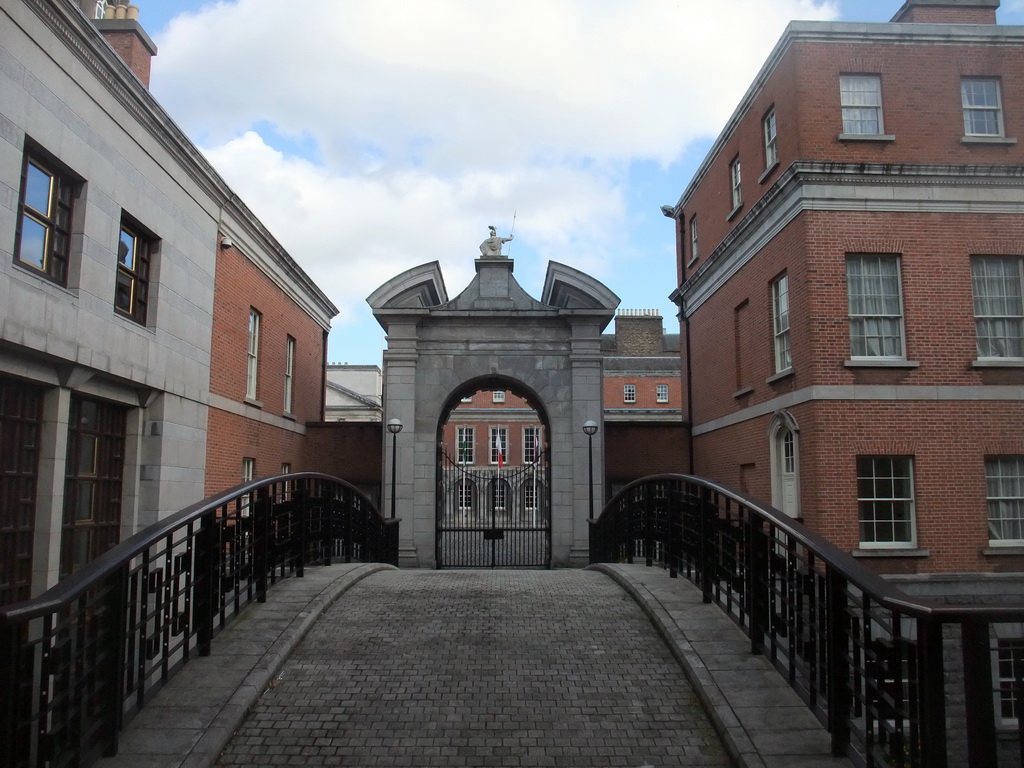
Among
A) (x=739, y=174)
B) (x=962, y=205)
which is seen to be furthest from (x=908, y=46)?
(x=739, y=174)

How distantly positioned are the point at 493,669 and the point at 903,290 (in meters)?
12.1

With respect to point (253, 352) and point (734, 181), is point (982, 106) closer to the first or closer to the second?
point (734, 181)

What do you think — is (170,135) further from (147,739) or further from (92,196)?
(147,739)

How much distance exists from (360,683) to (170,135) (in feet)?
35.7

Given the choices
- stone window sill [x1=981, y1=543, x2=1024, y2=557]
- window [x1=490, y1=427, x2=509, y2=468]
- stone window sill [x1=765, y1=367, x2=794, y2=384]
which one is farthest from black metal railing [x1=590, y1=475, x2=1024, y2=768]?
window [x1=490, y1=427, x2=509, y2=468]

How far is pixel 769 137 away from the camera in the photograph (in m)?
17.4

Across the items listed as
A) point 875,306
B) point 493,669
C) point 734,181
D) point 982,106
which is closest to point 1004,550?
point 875,306

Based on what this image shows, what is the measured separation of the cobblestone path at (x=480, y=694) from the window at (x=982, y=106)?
Answer: 12976mm

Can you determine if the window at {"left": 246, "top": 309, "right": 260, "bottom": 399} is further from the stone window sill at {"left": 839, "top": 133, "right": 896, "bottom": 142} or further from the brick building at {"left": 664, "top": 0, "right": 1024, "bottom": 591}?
the stone window sill at {"left": 839, "top": 133, "right": 896, "bottom": 142}

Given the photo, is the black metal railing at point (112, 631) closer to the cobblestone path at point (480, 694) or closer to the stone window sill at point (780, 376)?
the cobblestone path at point (480, 694)

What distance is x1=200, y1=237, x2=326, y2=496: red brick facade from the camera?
53.3 feet

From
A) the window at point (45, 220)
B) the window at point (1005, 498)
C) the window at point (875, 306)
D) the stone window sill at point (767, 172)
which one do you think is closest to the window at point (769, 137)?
the stone window sill at point (767, 172)

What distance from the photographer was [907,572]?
46.5ft

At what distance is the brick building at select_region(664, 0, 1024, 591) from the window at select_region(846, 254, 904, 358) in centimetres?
3
